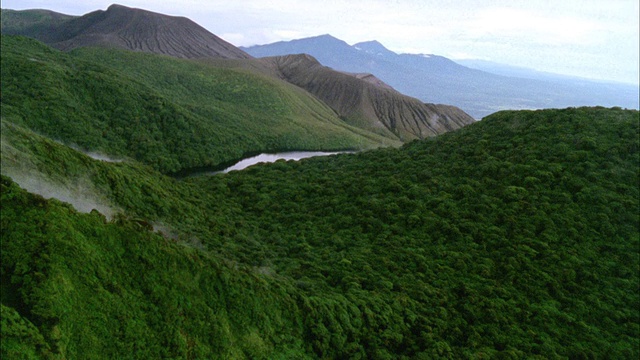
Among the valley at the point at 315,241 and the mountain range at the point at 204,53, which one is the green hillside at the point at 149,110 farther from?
the mountain range at the point at 204,53

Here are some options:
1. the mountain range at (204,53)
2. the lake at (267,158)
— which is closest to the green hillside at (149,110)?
the lake at (267,158)

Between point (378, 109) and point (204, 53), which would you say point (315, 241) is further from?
point (204, 53)

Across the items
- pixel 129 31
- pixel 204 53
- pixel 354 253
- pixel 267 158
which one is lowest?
pixel 354 253

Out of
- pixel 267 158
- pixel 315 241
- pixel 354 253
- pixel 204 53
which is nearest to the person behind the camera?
pixel 354 253

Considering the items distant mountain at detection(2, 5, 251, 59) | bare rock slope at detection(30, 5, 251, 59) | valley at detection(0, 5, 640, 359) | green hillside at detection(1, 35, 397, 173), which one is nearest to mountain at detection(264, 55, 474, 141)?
green hillside at detection(1, 35, 397, 173)

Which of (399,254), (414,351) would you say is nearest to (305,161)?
(399,254)

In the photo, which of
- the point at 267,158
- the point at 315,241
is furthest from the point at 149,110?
the point at 315,241
